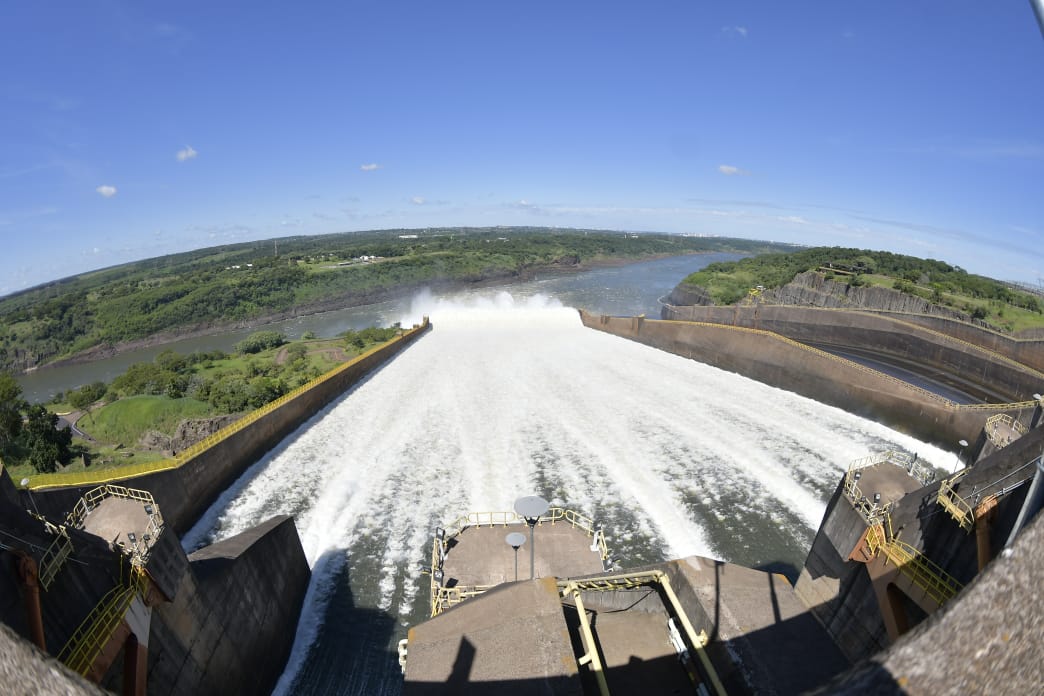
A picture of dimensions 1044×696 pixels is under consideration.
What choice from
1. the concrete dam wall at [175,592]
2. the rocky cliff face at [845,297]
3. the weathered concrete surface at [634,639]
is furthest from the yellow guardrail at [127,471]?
the rocky cliff face at [845,297]

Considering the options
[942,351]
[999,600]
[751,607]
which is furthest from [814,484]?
Answer: [942,351]

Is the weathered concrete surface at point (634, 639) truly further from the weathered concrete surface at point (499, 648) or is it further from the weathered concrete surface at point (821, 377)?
the weathered concrete surface at point (821, 377)

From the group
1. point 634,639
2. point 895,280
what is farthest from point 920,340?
point 634,639

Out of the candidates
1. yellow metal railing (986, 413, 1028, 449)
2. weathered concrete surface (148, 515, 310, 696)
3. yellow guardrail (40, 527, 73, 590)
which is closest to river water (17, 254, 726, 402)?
yellow metal railing (986, 413, 1028, 449)

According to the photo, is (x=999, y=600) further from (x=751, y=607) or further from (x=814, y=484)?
(x=814, y=484)

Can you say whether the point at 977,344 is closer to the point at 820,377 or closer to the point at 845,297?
the point at 845,297

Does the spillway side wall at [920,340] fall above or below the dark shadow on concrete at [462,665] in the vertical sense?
above

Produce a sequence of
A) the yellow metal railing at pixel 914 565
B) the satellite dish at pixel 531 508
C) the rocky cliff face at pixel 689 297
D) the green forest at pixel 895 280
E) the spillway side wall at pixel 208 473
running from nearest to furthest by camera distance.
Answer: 1. the yellow metal railing at pixel 914 565
2. the satellite dish at pixel 531 508
3. the spillway side wall at pixel 208 473
4. the green forest at pixel 895 280
5. the rocky cliff face at pixel 689 297
